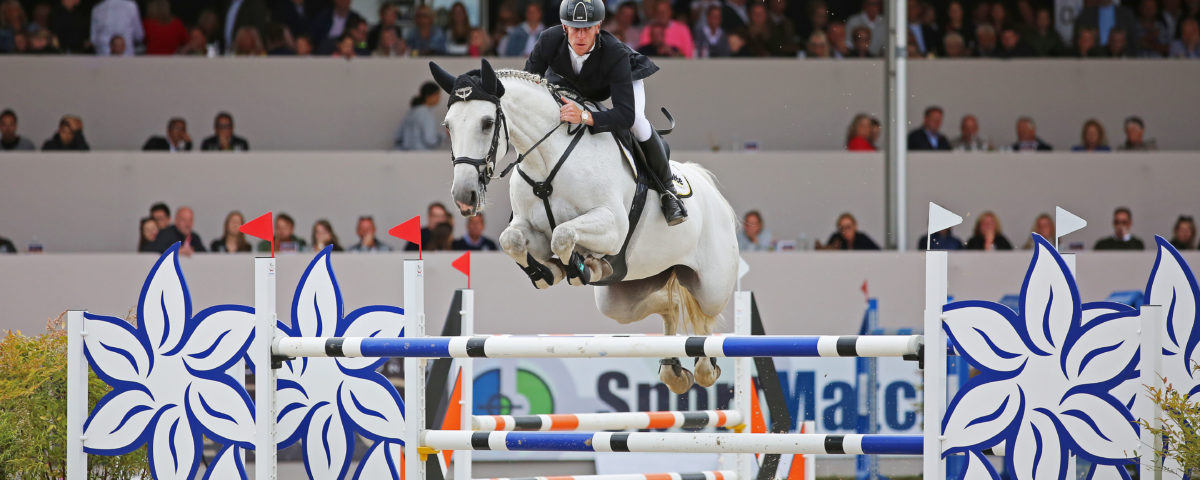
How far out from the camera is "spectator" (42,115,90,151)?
32.7 feet

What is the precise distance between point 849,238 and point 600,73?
16.7ft

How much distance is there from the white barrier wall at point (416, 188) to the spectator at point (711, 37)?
1434 millimetres

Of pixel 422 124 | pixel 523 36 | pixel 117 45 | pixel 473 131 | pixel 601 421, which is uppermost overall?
pixel 523 36

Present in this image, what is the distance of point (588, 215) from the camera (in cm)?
452

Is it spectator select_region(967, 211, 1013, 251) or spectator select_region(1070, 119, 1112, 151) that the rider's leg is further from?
spectator select_region(1070, 119, 1112, 151)

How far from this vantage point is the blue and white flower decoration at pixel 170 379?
4137mm

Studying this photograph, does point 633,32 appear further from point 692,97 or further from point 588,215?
point 588,215

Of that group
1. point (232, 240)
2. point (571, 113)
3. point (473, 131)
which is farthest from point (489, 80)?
point (232, 240)

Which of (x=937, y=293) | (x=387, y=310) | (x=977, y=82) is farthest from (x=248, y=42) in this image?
(x=937, y=293)

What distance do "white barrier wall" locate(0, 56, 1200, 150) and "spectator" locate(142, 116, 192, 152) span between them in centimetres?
55

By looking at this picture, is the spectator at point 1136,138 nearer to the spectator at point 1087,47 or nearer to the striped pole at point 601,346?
the spectator at point 1087,47

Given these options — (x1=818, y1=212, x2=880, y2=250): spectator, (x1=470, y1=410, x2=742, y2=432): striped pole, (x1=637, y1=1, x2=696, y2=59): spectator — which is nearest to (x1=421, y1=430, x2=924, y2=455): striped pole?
(x1=470, y1=410, x2=742, y2=432): striped pole

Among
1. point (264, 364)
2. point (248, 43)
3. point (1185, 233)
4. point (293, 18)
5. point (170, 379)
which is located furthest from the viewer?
point (293, 18)

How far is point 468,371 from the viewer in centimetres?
507
